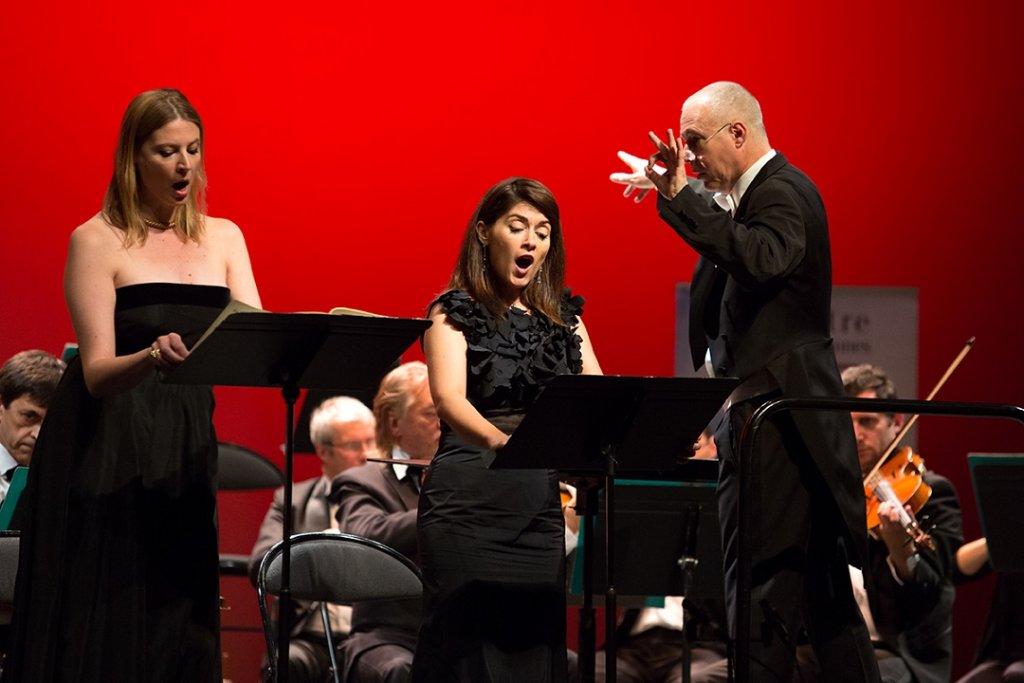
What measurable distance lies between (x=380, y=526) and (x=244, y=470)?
4.42ft

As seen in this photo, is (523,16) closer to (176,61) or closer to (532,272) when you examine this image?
(176,61)

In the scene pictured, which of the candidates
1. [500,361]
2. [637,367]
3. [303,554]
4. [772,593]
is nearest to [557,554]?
[500,361]

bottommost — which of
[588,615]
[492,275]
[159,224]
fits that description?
[588,615]

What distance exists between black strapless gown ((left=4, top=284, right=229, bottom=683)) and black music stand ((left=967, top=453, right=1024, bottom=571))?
86.9 inches

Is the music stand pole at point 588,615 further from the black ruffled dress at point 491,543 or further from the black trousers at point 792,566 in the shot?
the black trousers at point 792,566

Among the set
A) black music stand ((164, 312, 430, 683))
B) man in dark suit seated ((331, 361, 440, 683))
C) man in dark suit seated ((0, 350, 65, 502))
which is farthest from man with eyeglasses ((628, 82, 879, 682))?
man in dark suit seated ((0, 350, 65, 502))

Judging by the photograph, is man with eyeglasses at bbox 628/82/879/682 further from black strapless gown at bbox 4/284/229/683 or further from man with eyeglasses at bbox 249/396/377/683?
man with eyeglasses at bbox 249/396/377/683

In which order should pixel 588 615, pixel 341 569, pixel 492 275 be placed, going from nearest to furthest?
1. pixel 588 615
2. pixel 492 275
3. pixel 341 569

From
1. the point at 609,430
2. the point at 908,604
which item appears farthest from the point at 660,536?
the point at 609,430

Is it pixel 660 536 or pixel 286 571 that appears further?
pixel 660 536

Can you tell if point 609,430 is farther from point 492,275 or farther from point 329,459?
point 329,459

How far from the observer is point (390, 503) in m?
4.52

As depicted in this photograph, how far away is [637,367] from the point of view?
21.7ft

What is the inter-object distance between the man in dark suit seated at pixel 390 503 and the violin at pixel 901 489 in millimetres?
1520
